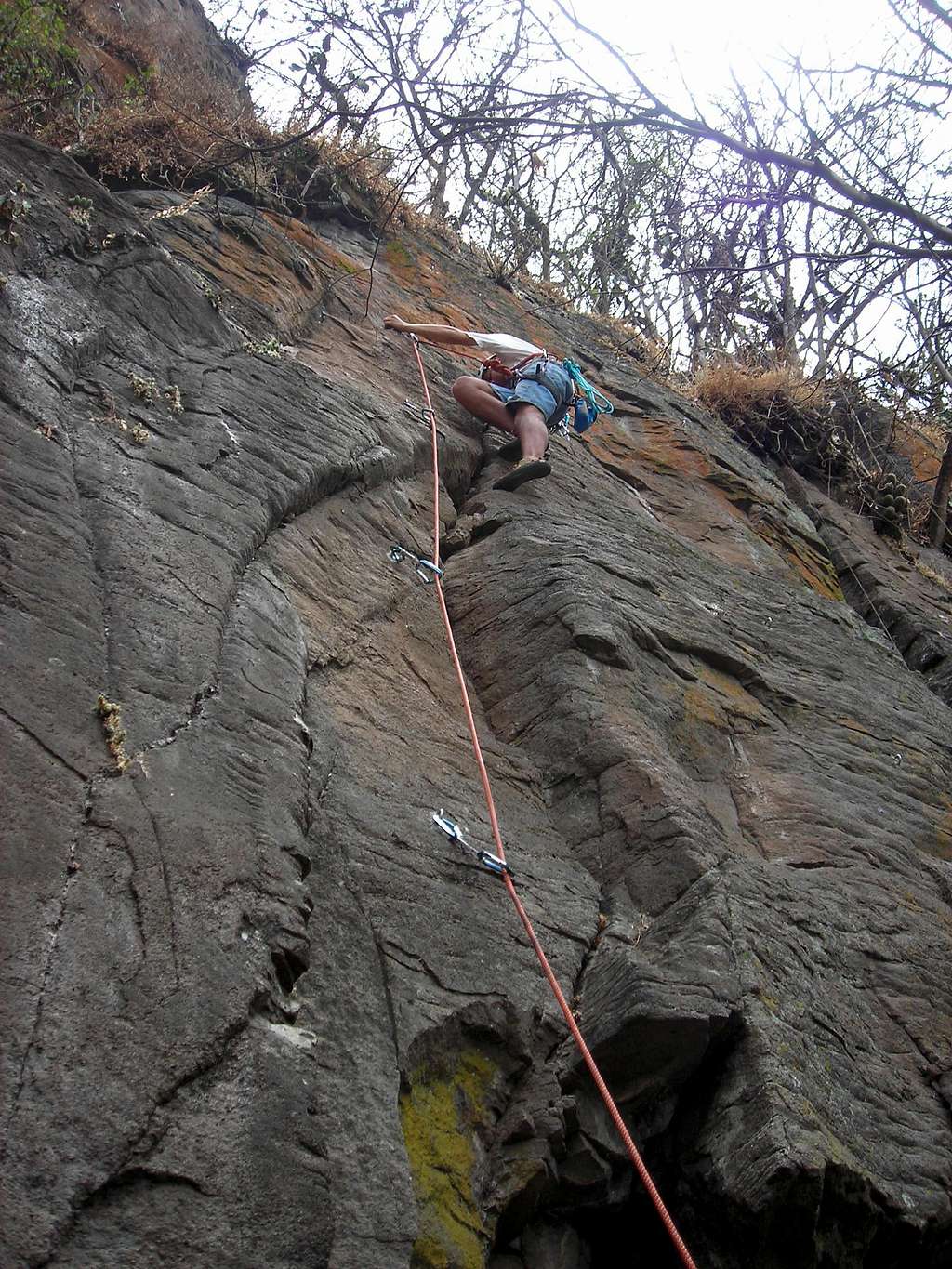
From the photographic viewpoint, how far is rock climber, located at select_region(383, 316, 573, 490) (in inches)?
277

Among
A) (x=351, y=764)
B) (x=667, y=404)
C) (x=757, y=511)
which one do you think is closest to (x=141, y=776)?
(x=351, y=764)

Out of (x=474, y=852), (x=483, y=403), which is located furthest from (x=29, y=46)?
(x=474, y=852)

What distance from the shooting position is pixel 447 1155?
3.03 meters

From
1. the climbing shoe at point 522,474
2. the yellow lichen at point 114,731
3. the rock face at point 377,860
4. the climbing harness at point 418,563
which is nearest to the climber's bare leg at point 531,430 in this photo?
the climbing shoe at point 522,474

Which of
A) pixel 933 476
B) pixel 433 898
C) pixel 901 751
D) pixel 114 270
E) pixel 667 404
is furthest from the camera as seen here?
pixel 933 476

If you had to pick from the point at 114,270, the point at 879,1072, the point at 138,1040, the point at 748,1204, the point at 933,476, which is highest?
the point at 933,476

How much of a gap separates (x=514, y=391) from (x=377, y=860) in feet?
15.3

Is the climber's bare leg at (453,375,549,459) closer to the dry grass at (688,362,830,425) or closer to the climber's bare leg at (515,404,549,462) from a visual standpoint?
the climber's bare leg at (515,404,549,462)

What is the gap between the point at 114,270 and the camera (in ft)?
16.8

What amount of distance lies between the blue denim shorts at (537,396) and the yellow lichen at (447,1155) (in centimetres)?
494

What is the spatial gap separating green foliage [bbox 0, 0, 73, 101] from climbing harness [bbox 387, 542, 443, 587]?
4774 mm

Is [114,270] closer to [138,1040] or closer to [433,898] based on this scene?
[433,898]

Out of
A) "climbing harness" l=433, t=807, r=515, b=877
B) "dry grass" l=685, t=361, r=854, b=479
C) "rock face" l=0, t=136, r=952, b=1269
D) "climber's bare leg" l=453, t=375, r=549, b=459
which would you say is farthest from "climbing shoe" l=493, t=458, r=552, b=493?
"dry grass" l=685, t=361, r=854, b=479

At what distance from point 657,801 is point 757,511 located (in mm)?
5177
